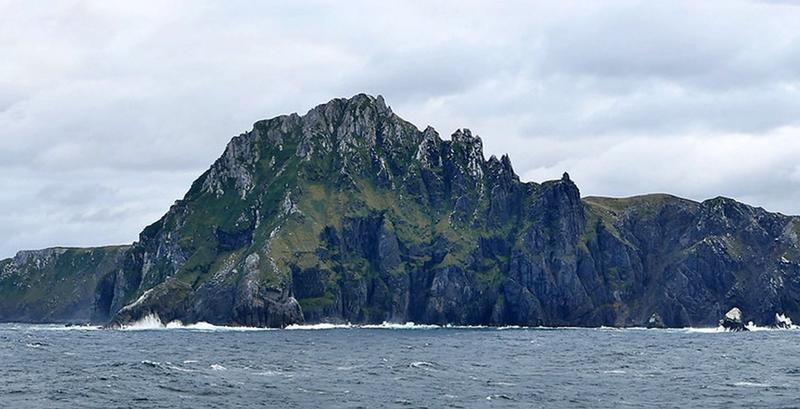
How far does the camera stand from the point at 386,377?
418ft

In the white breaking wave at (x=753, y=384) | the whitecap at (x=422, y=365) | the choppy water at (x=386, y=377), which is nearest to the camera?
the choppy water at (x=386, y=377)

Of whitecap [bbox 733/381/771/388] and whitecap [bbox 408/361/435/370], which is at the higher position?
whitecap [bbox 408/361/435/370]

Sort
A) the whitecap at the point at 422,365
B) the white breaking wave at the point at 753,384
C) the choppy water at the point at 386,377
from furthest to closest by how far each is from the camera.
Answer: the whitecap at the point at 422,365, the white breaking wave at the point at 753,384, the choppy water at the point at 386,377

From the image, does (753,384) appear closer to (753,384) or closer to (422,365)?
(753,384)

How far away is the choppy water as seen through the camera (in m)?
103

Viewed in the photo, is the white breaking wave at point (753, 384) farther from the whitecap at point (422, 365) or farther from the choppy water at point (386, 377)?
the whitecap at point (422, 365)

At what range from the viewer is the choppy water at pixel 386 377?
4058 inches

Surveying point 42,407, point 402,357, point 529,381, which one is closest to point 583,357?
point 402,357

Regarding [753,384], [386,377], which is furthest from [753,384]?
[386,377]

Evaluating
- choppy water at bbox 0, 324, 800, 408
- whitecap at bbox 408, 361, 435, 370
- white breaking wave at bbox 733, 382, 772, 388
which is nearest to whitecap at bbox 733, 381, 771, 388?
white breaking wave at bbox 733, 382, 772, 388

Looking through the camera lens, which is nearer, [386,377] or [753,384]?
[753,384]

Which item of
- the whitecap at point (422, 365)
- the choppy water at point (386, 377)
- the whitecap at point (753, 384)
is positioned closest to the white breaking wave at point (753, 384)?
the whitecap at point (753, 384)

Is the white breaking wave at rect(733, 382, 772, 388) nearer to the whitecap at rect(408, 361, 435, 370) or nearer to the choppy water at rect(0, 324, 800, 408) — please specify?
the choppy water at rect(0, 324, 800, 408)

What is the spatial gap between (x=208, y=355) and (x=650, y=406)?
8138 cm
